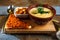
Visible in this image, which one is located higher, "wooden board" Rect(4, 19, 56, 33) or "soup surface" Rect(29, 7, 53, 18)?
"soup surface" Rect(29, 7, 53, 18)

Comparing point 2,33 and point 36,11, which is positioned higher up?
point 36,11

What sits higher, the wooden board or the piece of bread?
the piece of bread

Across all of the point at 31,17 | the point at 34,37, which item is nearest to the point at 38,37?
the point at 34,37

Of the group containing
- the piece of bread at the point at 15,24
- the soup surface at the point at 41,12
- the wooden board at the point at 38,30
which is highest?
the soup surface at the point at 41,12

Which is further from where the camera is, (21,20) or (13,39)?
(21,20)

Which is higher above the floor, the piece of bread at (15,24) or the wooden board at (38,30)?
the piece of bread at (15,24)

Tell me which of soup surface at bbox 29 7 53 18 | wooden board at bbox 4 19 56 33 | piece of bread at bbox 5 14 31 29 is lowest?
wooden board at bbox 4 19 56 33

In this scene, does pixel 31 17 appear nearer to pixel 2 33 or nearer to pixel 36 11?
pixel 36 11

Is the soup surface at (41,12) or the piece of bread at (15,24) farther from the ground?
the soup surface at (41,12)
